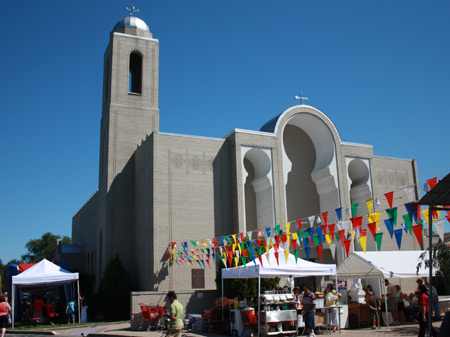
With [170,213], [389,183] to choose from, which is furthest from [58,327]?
[389,183]

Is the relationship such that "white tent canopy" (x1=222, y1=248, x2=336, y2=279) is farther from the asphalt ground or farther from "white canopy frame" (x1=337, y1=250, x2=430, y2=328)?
"white canopy frame" (x1=337, y1=250, x2=430, y2=328)

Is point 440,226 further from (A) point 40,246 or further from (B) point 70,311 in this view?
(A) point 40,246

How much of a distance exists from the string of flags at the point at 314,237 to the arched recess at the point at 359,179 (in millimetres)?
3930

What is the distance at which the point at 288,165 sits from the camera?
81.9 ft

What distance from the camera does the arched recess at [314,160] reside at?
25641 mm

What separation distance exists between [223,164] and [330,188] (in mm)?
6226

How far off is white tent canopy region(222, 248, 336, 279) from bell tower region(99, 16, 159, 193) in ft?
44.0

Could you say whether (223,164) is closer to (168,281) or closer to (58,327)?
(168,281)

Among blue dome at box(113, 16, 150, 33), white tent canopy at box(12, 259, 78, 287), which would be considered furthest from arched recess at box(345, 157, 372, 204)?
white tent canopy at box(12, 259, 78, 287)

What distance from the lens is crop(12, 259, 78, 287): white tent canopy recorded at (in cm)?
1933

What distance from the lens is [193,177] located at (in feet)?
76.6

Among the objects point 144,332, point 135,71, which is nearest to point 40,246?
point 135,71

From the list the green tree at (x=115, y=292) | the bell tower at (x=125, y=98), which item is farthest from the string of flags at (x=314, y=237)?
the bell tower at (x=125, y=98)

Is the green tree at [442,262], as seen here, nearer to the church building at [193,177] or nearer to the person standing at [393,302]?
the person standing at [393,302]
